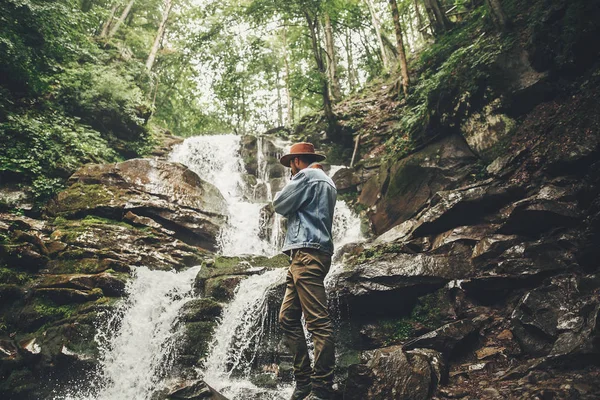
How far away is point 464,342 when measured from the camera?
457cm

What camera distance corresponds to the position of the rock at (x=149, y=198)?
33.4 ft

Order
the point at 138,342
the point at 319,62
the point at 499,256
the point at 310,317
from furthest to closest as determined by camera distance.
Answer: the point at 319,62 → the point at 138,342 → the point at 499,256 → the point at 310,317

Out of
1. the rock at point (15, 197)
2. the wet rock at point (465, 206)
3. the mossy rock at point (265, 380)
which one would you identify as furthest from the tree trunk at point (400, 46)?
the rock at point (15, 197)

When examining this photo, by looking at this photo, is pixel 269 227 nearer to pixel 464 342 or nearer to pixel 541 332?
pixel 464 342

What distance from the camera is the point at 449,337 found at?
4.57 meters

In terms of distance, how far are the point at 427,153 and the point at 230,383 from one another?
24.5ft

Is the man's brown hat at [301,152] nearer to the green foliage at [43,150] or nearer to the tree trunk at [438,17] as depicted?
the green foliage at [43,150]

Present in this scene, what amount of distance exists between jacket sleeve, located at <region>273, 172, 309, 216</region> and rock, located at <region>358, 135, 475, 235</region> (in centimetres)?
576

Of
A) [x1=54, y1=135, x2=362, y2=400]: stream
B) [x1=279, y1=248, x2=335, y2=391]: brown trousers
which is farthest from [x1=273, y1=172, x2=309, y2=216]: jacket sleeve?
[x1=54, y1=135, x2=362, y2=400]: stream

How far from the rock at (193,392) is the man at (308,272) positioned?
66.9 inches

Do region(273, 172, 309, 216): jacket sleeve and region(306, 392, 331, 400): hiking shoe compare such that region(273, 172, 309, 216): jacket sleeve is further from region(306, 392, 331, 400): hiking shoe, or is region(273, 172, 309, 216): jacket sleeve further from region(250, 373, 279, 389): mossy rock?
region(250, 373, 279, 389): mossy rock

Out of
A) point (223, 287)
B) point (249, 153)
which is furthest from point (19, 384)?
point (249, 153)

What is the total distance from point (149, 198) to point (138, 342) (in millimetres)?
5446

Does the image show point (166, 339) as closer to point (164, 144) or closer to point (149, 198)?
point (149, 198)
